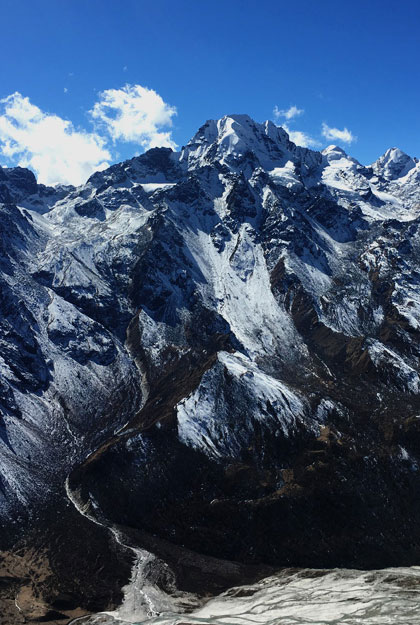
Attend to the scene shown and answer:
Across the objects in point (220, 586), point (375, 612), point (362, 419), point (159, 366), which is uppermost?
point (159, 366)

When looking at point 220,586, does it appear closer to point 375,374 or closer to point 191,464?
point 191,464

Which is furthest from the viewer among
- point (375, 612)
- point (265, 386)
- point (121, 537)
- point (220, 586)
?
point (265, 386)

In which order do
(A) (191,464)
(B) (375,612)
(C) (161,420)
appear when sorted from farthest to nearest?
1. (C) (161,420)
2. (A) (191,464)
3. (B) (375,612)

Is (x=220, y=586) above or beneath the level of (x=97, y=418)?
beneath

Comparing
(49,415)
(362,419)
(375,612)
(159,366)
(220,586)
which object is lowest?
(375,612)

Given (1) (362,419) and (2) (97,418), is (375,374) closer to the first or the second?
(1) (362,419)

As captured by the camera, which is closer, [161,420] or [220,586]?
[220,586]

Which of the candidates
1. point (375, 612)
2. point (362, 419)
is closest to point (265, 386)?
point (362, 419)

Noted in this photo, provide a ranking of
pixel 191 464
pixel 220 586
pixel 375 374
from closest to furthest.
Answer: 1. pixel 220 586
2. pixel 191 464
3. pixel 375 374

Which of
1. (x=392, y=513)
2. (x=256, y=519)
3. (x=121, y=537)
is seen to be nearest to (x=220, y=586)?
(x=256, y=519)
